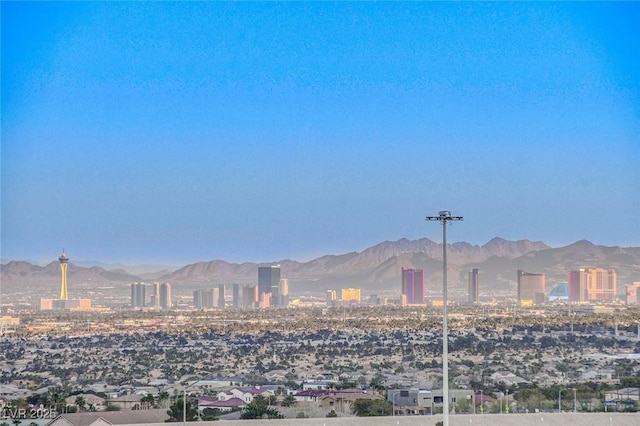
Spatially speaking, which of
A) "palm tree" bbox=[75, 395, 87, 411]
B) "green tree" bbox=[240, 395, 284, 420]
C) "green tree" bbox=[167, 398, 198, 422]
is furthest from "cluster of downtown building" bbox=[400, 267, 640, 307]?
"green tree" bbox=[167, 398, 198, 422]

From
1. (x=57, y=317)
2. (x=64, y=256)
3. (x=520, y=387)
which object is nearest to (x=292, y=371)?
(x=520, y=387)

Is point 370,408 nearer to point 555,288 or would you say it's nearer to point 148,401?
point 148,401

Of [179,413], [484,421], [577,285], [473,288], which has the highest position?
[577,285]

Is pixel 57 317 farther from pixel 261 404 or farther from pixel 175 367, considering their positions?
pixel 261 404

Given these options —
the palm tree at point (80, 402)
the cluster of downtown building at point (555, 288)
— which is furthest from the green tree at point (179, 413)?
the cluster of downtown building at point (555, 288)

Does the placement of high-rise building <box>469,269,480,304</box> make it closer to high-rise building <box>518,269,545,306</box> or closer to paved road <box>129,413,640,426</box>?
high-rise building <box>518,269,545,306</box>

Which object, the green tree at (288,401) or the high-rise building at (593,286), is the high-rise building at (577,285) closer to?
the high-rise building at (593,286)

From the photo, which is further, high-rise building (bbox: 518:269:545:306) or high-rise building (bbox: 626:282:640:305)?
high-rise building (bbox: 518:269:545:306)

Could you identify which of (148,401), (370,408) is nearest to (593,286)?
(148,401)
